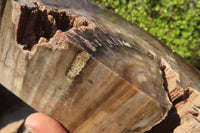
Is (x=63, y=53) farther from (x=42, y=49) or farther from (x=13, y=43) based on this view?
(x=13, y=43)

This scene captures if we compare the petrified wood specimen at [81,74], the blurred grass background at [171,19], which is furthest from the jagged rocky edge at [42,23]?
the blurred grass background at [171,19]

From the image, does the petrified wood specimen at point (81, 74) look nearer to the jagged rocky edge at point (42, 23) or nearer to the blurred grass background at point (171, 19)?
the jagged rocky edge at point (42, 23)

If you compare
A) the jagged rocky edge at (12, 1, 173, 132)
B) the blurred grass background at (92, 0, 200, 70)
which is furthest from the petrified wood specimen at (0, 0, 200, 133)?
the blurred grass background at (92, 0, 200, 70)

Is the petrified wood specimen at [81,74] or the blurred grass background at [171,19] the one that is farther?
the blurred grass background at [171,19]

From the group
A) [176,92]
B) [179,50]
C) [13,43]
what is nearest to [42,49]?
[13,43]

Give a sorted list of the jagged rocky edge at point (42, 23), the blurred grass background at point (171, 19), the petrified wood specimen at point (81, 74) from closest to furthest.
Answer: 1. the petrified wood specimen at point (81, 74)
2. the jagged rocky edge at point (42, 23)
3. the blurred grass background at point (171, 19)

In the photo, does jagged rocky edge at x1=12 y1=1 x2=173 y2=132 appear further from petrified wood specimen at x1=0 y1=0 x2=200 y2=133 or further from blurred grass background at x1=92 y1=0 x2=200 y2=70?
blurred grass background at x1=92 y1=0 x2=200 y2=70

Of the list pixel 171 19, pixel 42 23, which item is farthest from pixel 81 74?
pixel 171 19
